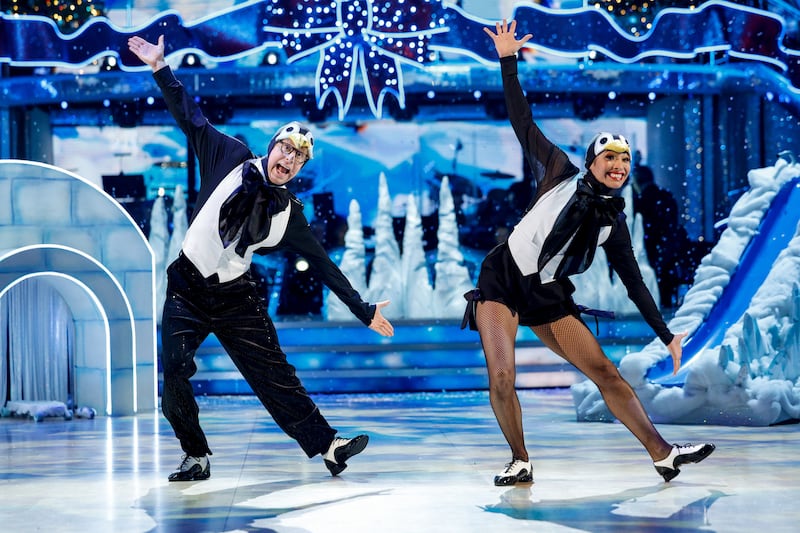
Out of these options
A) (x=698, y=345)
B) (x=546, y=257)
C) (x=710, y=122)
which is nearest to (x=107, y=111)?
(x=710, y=122)

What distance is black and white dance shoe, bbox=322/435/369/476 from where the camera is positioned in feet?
14.5

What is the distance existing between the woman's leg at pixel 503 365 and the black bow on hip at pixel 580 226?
0.23 metres

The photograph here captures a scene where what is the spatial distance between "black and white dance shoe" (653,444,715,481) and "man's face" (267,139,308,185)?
1668mm

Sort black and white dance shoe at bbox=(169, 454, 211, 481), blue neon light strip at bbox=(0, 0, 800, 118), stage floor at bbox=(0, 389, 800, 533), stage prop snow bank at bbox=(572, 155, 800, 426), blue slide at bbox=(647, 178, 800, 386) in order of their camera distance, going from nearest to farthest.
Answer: stage floor at bbox=(0, 389, 800, 533) < black and white dance shoe at bbox=(169, 454, 211, 481) < stage prop snow bank at bbox=(572, 155, 800, 426) < blue slide at bbox=(647, 178, 800, 386) < blue neon light strip at bbox=(0, 0, 800, 118)

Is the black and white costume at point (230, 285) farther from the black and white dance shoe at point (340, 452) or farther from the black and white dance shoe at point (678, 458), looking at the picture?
the black and white dance shoe at point (678, 458)

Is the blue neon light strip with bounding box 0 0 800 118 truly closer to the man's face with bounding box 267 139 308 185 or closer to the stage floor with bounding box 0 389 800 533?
the stage floor with bounding box 0 389 800 533

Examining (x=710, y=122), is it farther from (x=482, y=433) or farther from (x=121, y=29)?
(x=482, y=433)

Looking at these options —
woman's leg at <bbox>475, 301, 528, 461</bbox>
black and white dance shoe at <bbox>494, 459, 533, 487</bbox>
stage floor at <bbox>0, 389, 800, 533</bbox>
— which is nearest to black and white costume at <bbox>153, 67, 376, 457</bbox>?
stage floor at <bbox>0, 389, 800, 533</bbox>

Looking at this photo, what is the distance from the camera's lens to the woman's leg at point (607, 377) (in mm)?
4191

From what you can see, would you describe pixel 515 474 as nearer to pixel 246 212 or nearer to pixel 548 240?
pixel 548 240

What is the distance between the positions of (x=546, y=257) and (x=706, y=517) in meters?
1.13

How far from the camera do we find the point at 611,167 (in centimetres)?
415

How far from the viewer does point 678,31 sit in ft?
34.1

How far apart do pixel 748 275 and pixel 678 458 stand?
128 inches
